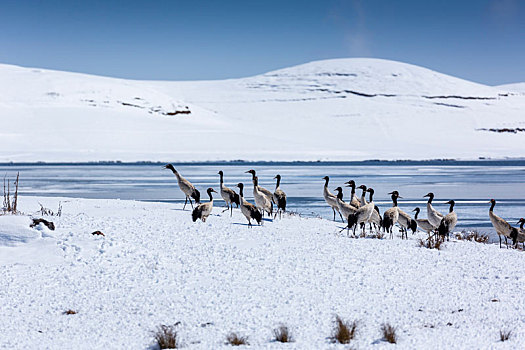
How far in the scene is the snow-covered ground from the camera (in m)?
5.89

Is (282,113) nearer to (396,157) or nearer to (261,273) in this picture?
(396,157)

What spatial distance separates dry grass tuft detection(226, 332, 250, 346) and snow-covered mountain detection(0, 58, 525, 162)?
5637 cm

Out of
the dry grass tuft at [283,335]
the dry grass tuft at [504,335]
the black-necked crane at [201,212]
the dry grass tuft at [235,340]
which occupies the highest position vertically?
the black-necked crane at [201,212]

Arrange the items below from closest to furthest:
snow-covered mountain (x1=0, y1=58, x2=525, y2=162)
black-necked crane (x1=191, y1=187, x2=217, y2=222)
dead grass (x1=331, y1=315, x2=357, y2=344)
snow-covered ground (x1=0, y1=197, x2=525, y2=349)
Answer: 1. dead grass (x1=331, y1=315, x2=357, y2=344)
2. snow-covered ground (x1=0, y1=197, x2=525, y2=349)
3. black-necked crane (x1=191, y1=187, x2=217, y2=222)
4. snow-covered mountain (x1=0, y1=58, x2=525, y2=162)

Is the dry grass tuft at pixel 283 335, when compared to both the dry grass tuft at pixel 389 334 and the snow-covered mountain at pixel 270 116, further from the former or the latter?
the snow-covered mountain at pixel 270 116

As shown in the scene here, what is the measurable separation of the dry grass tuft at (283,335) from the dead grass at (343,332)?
0.40m

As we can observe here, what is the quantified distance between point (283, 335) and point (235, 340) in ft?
1.42

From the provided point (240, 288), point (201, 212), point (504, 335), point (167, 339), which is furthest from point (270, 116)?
point (167, 339)

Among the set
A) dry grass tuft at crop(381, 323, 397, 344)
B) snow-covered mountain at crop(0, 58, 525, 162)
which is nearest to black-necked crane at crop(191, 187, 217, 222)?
dry grass tuft at crop(381, 323, 397, 344)

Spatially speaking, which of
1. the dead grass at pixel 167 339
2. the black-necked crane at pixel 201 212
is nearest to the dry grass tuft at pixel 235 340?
the dead grass at pixel 167 339

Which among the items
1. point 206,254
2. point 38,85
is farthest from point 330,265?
point 38,85

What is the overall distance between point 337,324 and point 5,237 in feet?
16.6

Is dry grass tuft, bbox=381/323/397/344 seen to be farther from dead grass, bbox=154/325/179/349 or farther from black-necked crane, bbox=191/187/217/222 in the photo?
black-necked crane, bbox=191/187/217/222

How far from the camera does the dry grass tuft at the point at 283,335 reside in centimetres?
566
